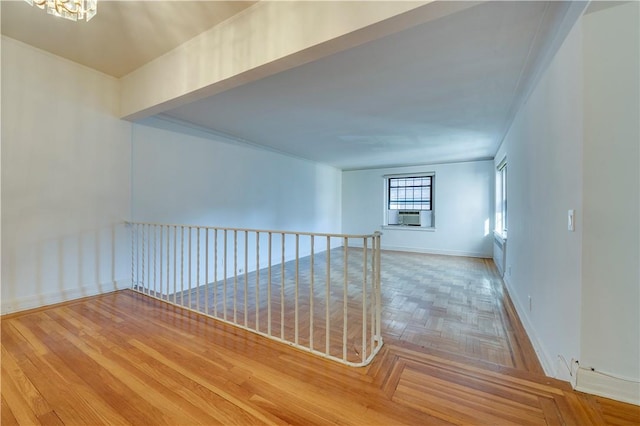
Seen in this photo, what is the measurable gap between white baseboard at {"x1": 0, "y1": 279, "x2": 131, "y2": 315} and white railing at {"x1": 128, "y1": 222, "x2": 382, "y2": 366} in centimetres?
20

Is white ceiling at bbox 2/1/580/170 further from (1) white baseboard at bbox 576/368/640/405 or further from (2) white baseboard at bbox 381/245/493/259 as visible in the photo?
(2) white baseboard at bbox 381/245/493/259

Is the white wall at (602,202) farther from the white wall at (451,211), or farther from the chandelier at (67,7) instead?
the white wall at (451,211)

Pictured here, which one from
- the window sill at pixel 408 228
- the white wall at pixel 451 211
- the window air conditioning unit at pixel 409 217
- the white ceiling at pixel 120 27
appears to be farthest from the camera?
the window air conditioning unit at pixel 409 217

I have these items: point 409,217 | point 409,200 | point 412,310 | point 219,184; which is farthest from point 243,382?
point 409,200

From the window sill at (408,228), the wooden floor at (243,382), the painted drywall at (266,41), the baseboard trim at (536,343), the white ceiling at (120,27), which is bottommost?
the baseboard trim at (536,343)

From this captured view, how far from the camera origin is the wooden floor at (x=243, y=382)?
4.11ft

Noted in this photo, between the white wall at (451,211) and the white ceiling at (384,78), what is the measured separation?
6.38ft

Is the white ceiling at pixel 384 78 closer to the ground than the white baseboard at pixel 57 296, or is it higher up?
higher up

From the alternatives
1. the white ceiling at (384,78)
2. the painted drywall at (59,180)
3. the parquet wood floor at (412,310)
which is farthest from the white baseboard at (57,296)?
the white ceiling at (384,78)

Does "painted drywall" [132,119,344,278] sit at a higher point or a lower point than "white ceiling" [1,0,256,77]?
lower

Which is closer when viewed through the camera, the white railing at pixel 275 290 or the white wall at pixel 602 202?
the white wall at pixel 602 202

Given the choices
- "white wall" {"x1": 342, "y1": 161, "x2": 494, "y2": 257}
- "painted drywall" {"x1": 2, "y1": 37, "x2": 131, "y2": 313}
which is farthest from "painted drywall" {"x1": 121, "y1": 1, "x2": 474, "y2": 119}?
"white wall" {"x1": 342, "y1": 161, "x2": 494, "y2": 257}

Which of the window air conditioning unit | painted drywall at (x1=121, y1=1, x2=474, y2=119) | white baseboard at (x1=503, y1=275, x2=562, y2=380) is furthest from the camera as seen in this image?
the window air conditioning unit

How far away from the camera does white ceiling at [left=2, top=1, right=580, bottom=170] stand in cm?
178
